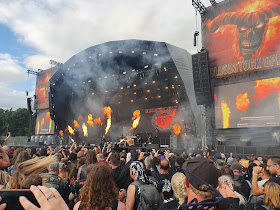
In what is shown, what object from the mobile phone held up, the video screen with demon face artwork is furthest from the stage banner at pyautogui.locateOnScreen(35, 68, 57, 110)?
the mobile phone held up

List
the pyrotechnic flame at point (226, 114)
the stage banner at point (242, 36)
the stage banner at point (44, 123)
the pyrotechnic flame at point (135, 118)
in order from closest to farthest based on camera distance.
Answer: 1. the stage banner at point (242, 36)
2. the pyrotechnic flame at point (226, 114)
3. the pyrotechnic flame at point (135, 118)
4. the stage banner at point (44, 123)

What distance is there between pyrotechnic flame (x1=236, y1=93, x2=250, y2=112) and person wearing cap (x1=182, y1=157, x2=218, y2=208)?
63.4ft

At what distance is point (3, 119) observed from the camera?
218 feet

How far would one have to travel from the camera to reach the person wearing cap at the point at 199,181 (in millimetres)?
1769

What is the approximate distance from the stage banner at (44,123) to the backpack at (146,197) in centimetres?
3990

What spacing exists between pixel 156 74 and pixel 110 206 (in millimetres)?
22775

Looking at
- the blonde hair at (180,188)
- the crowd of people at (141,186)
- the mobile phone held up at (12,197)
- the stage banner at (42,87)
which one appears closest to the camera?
the mobile phone held up at (12,197)

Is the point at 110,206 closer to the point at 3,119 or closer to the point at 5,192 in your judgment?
the point at 5,192

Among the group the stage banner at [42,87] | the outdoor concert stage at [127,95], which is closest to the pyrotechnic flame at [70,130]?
the outdoor concert stage at [127,95]

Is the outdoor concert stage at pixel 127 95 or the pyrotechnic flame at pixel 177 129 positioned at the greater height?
the outdoor concert stage at pixel 127 95

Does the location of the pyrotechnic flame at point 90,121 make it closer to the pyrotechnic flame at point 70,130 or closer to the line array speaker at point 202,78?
the pyrotechnic flame at point 70,130

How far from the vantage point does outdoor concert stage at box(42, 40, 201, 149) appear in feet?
71.5

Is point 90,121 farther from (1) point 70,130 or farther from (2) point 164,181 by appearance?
(2) point 164,181

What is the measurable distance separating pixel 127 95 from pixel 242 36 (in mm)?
16260
